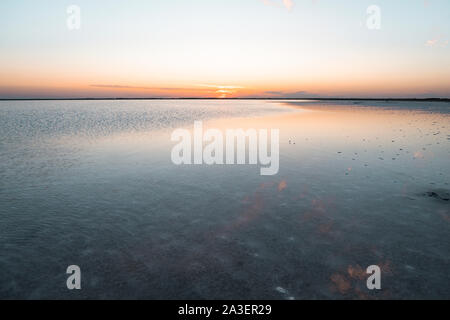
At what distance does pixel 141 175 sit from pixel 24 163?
6.84 meters

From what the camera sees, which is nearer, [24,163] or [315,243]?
[315,243]

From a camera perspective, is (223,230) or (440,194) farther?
(440,194)

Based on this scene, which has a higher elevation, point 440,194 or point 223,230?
point 440,194

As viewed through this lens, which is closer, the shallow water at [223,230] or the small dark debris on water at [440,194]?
the shallow water at [223,230]

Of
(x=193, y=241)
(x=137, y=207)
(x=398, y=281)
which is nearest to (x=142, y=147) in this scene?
(x=137, y=207)

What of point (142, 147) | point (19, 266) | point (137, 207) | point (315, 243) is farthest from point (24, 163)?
point (315, 243)

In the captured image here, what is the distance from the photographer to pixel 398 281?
496 centimetres

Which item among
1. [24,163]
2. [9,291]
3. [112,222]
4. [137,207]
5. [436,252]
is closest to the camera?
[9,291]

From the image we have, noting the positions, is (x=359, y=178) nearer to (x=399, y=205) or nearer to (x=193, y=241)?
(x=399, y=205)

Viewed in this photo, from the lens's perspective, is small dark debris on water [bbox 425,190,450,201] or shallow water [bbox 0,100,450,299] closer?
shallow water [bbox 0,100,450,299]

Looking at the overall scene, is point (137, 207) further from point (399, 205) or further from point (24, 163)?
point (24, 163)
